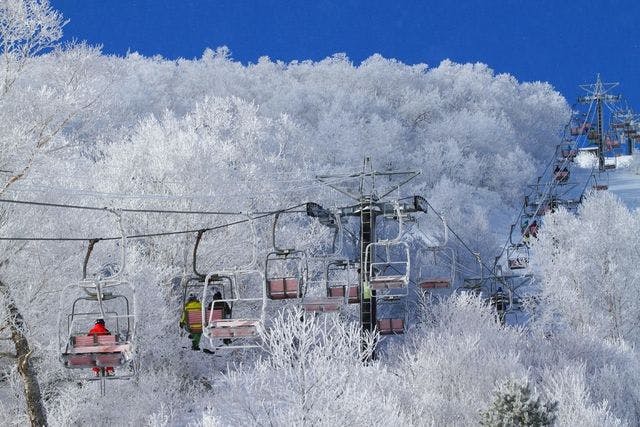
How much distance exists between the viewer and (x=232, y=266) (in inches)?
1014

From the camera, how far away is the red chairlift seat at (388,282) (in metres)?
15.4

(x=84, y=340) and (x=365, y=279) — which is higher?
(x=365, y=279)

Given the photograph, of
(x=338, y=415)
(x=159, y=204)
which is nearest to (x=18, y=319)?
(x=338, y=415)

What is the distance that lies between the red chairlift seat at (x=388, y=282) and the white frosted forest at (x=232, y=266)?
1.24m

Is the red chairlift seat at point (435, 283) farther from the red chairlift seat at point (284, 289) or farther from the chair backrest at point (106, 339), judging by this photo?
the chair backrest at point (106, 339)

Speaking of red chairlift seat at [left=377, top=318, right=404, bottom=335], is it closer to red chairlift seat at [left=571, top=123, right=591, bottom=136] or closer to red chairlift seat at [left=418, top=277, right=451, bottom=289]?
red chairlift seat at [left=418, top=277, right=451, bottom=289]

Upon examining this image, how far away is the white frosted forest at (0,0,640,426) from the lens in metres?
15.2

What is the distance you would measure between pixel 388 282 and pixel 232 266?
10985 mm

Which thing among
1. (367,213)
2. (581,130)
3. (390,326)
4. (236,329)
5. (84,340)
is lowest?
(390,326)

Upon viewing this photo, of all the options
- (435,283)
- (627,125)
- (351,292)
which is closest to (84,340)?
(351,292)

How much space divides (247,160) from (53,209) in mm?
20129

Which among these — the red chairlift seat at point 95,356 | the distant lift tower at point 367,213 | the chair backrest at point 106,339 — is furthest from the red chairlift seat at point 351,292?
the red chairlift seat at point 95,356

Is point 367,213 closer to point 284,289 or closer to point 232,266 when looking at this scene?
point 284,289

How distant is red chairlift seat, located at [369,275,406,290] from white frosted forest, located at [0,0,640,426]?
4.07 feet
